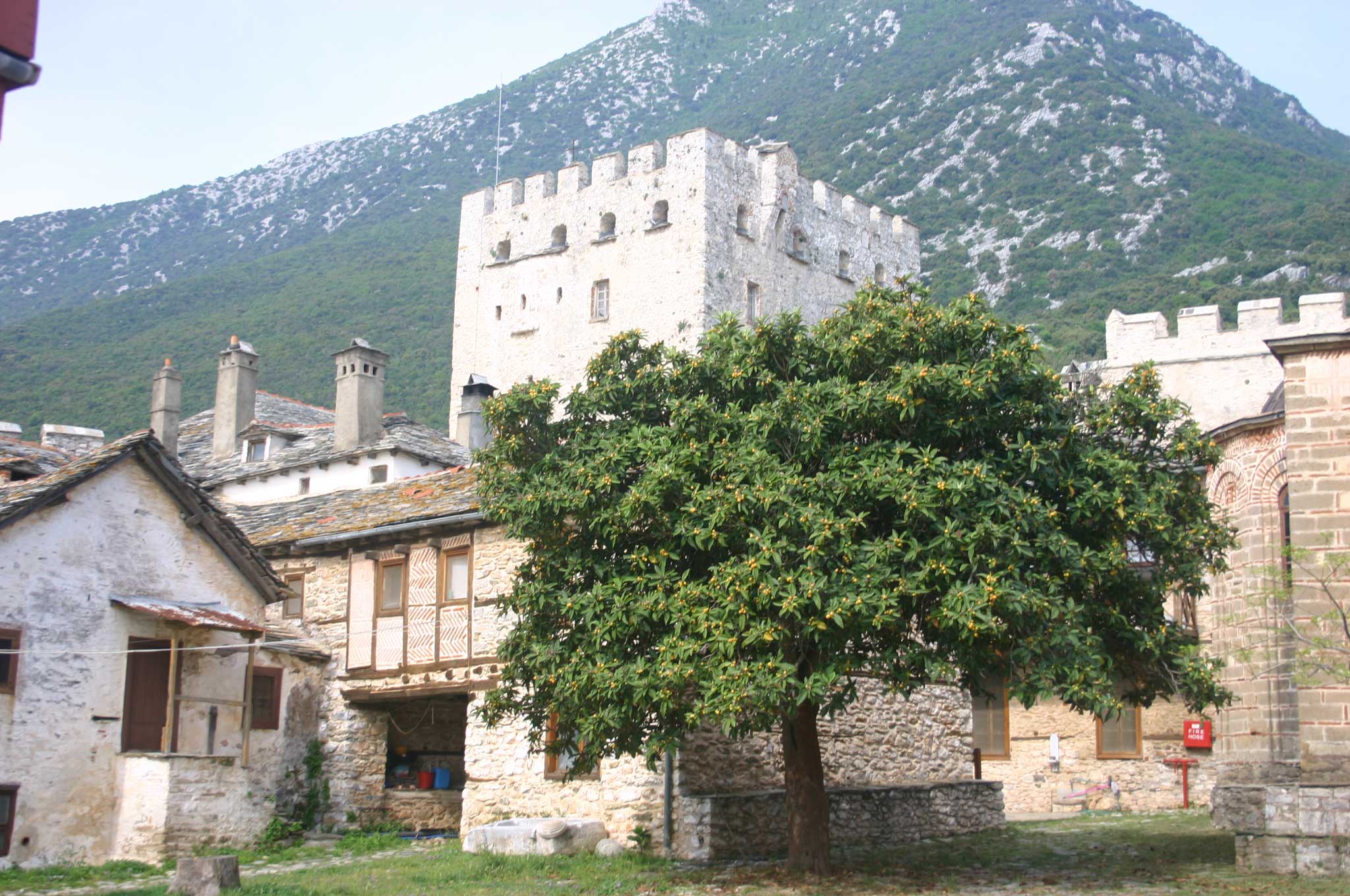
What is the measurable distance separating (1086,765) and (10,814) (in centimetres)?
1966

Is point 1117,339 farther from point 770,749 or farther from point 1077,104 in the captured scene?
point 1077,104

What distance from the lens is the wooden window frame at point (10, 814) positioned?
64.6 feet

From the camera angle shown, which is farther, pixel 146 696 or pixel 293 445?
pixel 293 445

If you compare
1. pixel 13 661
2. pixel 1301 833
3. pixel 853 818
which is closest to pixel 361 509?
pixel 13 661

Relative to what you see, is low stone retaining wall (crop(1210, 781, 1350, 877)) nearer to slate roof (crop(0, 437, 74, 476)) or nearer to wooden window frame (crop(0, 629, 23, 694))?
wooden window frame (crop(0, 629, 23, 694))

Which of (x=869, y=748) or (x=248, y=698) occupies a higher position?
(x=248, y=698)

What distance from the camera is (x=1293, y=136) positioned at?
299 feet

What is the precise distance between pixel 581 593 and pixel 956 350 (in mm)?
5228

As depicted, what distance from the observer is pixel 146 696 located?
21.9m

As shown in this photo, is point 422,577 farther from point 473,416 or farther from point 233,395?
point 233,395

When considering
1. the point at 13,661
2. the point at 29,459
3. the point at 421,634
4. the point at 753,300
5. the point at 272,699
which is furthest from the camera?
the point at 753,300

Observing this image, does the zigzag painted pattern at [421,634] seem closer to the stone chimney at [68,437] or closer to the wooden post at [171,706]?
the wooden post at [171,706]

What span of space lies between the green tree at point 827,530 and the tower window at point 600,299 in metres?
33.3

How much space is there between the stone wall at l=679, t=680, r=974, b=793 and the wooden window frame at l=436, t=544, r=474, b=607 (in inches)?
188
